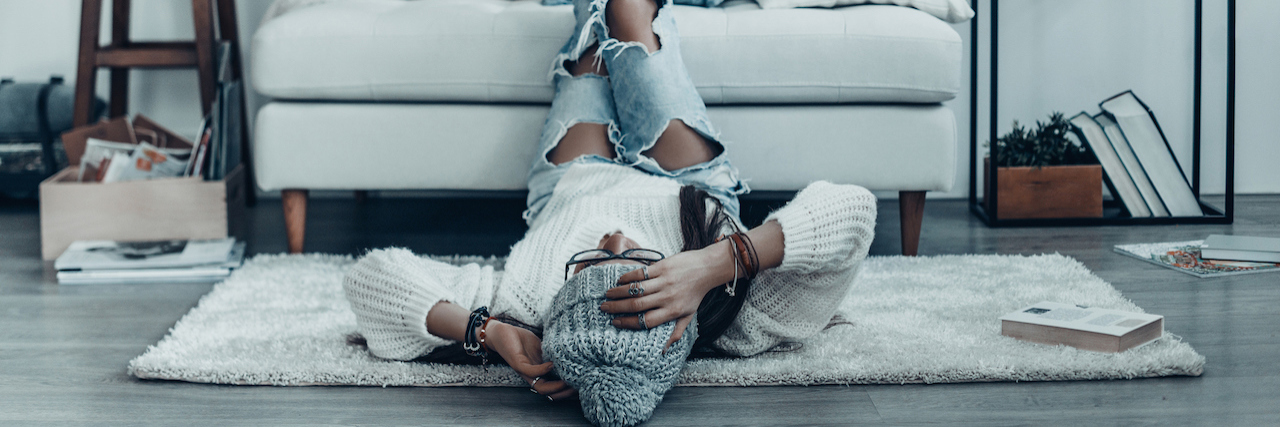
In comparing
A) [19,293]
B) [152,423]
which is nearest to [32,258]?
[19,293]

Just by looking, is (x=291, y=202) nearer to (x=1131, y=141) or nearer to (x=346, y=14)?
(x=346, y=14)

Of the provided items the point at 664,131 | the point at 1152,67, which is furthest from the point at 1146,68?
the point at 664,131

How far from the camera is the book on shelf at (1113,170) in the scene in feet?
Result: 7.00

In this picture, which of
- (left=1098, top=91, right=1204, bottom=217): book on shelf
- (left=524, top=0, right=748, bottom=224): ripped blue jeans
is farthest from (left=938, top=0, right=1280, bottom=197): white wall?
(left=524, top=0, right=748, bottom=224): ripped blue jeans

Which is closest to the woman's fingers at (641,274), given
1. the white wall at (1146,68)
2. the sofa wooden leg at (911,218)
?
the sofa wooden leg at (911,218)

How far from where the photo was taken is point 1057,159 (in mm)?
2180

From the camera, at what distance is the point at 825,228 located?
3.42ft

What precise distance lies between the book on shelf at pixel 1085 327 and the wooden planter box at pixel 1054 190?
3.01 ft

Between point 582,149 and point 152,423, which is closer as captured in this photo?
point 152,423

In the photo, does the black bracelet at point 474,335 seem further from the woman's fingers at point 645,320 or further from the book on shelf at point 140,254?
the book on shelf at point 140,254

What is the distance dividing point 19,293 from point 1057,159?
213 centimetres

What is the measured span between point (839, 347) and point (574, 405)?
1.19ft

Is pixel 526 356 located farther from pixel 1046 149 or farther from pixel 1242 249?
pixel 1046 149

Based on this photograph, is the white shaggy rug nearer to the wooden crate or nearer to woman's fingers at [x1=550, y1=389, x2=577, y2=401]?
woman's fingers at [x1=550, y1=389, x2=577, y2=401]
